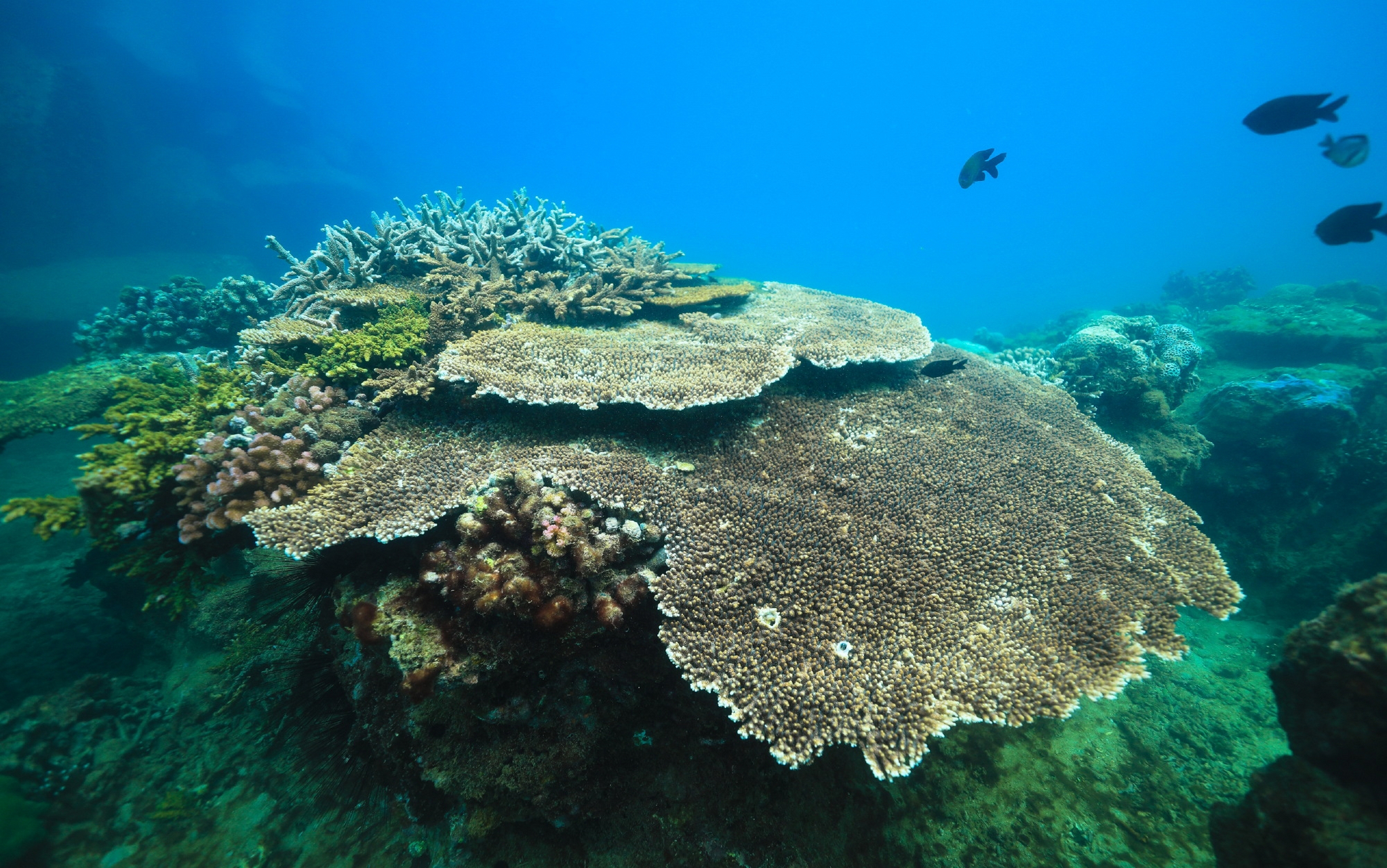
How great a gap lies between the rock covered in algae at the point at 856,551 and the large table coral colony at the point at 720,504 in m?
0.02

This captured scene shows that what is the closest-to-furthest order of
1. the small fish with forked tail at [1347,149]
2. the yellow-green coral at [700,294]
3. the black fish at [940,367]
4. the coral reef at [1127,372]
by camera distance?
1. the black fish at [940,367]
2. the small fish with forked tail at [1347,149]
3. the yellow-green coral at [700,294]
4. the coral reef at [1127,372]

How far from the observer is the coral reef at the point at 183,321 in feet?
31.7

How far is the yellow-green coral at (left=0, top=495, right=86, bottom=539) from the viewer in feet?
11.4

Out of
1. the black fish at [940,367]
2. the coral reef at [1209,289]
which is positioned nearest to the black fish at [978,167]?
the black fish at [940,367]

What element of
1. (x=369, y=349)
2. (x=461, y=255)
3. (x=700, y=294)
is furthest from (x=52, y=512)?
(x=700, y=294)

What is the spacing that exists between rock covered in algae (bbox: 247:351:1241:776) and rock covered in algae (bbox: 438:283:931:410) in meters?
0.40

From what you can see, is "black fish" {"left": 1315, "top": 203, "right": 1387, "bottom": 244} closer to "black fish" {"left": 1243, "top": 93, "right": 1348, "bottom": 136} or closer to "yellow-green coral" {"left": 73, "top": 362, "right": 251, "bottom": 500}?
"black fish" {"left": 1243, "top": 93, "right": 1348, "bottom": 136}

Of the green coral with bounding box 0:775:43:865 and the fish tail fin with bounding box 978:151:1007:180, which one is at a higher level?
the fish tail fin with bounding box 978:151:1007:180

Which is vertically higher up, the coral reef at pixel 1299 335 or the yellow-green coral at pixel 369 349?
the coral reef at pixel 1299 335

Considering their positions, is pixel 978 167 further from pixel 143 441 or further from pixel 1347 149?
pixel 143 441

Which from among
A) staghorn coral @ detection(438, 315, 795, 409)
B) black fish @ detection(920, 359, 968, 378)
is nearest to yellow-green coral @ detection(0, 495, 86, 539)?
staghorn coral @ detection(438, 315, 795, 409)

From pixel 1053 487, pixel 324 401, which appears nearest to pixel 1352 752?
pixel 1053 487

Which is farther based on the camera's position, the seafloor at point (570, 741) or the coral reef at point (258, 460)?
the coral reef at point (258, 460)

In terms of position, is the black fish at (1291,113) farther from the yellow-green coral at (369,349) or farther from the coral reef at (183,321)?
the coral reef at (183,321)
